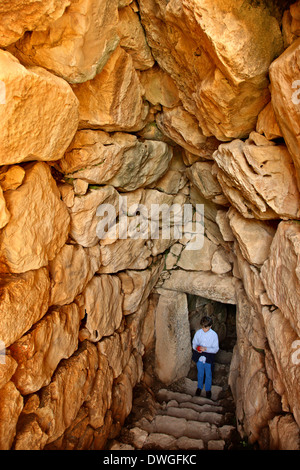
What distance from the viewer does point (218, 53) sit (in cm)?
238

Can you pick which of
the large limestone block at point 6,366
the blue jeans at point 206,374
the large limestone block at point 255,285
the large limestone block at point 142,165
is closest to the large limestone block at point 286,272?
the large limestone block at point 255,285

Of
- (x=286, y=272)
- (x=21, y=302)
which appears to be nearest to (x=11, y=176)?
(x=21, y=302)

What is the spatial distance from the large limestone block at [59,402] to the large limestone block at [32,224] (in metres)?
1.07

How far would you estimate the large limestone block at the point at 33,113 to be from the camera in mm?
1926

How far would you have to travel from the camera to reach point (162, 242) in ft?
17.5

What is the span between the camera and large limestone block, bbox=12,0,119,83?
7.16ft

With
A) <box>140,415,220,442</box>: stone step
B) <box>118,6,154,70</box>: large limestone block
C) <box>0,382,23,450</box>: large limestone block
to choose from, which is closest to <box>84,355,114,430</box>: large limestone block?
<box>140,415,220,442</box>: stone step

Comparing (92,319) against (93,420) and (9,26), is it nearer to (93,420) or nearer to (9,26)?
(93,420)

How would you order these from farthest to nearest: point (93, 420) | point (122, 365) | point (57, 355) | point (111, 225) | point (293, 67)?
point (122, 365) → point (111, 225) → point (93, 420) → point (57, 355) → point (293, 67)

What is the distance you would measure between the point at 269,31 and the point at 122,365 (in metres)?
4.06

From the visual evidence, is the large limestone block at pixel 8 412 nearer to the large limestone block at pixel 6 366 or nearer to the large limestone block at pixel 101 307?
the large limestone block at pixel 6 366

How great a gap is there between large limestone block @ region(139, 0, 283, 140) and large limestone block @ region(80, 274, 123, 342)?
2.07 metres

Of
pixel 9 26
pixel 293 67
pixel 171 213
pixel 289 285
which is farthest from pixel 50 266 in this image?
pixel 171 213

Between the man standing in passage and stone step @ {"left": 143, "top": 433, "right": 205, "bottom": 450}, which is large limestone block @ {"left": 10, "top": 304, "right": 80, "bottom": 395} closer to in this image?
stone step @ {"left": 143, "top": 433, "right": 205, "bottom": 450}
